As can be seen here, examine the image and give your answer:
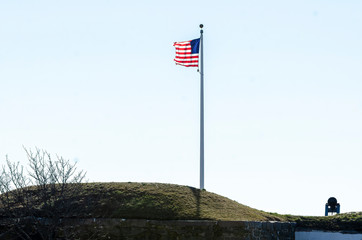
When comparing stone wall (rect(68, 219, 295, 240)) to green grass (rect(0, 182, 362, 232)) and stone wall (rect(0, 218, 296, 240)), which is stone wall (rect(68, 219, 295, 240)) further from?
green grass (rect(0, 182, 362, 232))

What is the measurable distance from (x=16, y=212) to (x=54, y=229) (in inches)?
98.5

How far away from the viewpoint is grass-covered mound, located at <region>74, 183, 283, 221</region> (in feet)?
78.3

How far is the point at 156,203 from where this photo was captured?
81.0ft

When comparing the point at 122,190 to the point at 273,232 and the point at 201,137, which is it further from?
the point at 273,232

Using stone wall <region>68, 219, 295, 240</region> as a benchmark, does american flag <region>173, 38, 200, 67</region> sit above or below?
above

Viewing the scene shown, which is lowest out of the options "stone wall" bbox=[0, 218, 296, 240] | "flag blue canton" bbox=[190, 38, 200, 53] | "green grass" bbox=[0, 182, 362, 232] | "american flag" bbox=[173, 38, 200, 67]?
"stone wall" bbox=[0, 218, 296, 240]

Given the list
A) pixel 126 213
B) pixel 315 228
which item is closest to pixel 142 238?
pixel 126 213

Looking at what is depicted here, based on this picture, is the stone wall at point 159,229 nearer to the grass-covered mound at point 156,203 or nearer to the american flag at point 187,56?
the grass-covered mound at point 156,203

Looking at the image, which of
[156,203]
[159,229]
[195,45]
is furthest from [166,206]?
[195,45]

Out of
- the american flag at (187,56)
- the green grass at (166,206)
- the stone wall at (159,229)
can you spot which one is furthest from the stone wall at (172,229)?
the american flag at (187,56)

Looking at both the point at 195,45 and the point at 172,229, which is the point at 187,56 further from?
the point at 172,229

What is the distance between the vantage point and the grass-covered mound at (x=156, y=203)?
78.3 ft

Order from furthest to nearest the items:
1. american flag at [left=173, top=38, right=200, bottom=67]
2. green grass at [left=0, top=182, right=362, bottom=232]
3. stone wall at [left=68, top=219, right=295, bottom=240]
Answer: american flag at [left=173, top=38, right=200, bottom=67] → green grass at [left=0, top=182, right=362, bottom=232] → stone wall at [left=68, top=219, right=295, bottom=240]

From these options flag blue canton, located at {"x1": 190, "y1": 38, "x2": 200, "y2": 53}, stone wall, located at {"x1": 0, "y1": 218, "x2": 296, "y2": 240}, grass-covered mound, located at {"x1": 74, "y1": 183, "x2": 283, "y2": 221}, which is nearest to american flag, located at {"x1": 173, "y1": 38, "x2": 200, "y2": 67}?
flag blue canton, located at {"x1": 190, "y1": 38, "x2": 200, "y2": 53}
